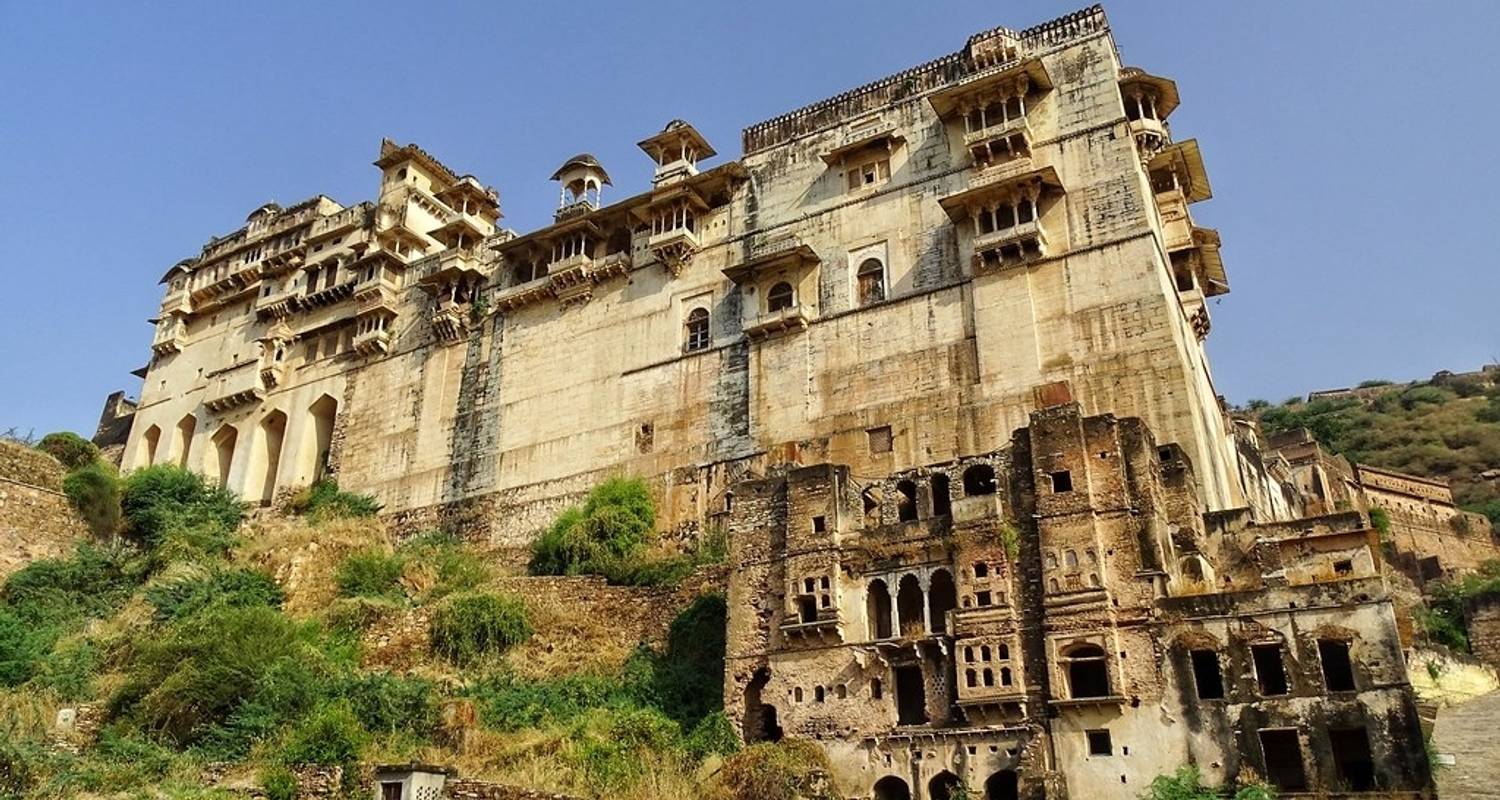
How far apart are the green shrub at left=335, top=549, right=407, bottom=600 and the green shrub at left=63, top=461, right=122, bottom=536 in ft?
27.8

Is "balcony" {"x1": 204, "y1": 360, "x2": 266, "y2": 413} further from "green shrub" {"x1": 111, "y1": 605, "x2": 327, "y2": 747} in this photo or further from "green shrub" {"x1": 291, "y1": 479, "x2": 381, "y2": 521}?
"green shrub" {"x1": 111, "y1": 605, "x2": 327, "y2": 747}

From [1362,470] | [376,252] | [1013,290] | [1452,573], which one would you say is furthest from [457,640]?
[1362,470]

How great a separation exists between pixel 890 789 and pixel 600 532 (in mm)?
11971

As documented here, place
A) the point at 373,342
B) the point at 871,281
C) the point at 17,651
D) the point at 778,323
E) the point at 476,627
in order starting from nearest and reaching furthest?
the point at 17,651 < the point at 476,627 < the point at 871,281 < the point at 778,323 < the point at 373,342

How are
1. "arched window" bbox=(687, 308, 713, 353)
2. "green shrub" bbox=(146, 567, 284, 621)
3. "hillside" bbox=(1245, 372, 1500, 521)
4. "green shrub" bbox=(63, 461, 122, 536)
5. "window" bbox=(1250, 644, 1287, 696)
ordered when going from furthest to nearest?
"hillside" bbox=(1245, 372, 1500, 521) → "arched window" bbox=(687, 308, 713, 353) → "green shrub" bbox=(63, 461, 122, 536) → "green shrub" bbox=(146, 567, 284, 621) → "window" bbox=(1250, 644, 1287, 696)

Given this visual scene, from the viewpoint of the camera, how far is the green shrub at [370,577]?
25.1 m

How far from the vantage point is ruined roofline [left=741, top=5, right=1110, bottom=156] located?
2800 centimetres

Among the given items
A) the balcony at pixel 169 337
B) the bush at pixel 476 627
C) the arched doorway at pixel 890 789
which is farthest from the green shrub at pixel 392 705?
the balcony at pixel 169 337

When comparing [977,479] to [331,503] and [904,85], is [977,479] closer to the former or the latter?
[904,85]

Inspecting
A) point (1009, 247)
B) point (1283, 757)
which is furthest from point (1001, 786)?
point (1009, 247)

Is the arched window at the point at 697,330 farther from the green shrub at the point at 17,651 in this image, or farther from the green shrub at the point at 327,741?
the green shrub at the point at 17,651

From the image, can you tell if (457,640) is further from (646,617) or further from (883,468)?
(883,468)

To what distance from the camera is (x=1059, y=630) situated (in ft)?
54.1

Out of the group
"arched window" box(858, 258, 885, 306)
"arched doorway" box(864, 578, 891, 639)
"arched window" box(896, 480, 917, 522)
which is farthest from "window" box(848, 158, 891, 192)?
"arched doorway" box(864, 578, 891, 639)
